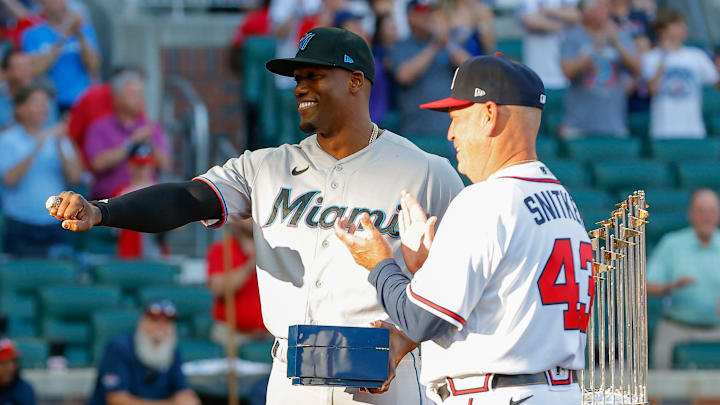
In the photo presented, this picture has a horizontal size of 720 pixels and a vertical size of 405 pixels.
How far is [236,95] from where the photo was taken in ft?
35.7

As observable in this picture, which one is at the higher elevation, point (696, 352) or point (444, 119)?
point (444, 119)

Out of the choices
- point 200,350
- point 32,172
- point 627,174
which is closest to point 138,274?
point 200,350

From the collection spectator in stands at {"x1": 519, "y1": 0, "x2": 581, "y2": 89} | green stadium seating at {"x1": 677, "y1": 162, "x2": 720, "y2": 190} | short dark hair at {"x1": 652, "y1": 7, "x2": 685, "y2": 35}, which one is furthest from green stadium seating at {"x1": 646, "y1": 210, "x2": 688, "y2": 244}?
short dark hair at {"x1": 652, "y1": 7, "x2": 685, "y2": 35}

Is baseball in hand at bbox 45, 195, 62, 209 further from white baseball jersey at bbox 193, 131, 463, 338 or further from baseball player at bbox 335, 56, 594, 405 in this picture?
baseball player at bbox 335, 56, 594, 405

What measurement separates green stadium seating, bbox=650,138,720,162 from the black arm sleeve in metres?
6.14

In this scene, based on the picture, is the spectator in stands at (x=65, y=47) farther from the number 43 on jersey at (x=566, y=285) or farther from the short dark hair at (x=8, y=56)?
the number 43 on jersey at (x=566, y=285)

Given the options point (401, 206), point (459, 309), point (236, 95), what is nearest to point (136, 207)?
point (401, 206)

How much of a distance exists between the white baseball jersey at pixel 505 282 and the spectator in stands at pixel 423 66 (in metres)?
5.42

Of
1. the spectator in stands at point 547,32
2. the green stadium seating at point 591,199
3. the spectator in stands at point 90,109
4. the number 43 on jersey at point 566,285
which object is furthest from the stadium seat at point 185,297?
the number 43 on jersey at point 566,285

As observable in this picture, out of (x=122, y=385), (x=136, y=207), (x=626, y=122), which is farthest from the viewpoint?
(x=626, y=122)

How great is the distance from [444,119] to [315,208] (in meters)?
5.08

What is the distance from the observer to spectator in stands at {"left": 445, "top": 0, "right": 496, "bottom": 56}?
8500mm

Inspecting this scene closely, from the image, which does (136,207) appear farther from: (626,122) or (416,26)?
(626,122)

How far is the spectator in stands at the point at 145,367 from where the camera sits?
614 cm
